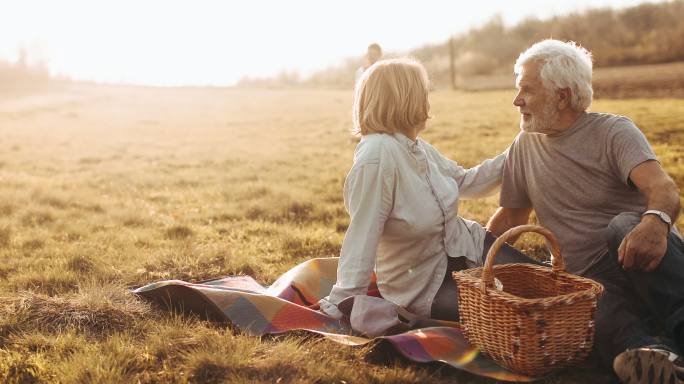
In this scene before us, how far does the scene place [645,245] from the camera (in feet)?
10.8

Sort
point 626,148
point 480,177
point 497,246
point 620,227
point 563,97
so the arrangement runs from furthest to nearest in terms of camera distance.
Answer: point 480,177 → point 563,97 → point 626,148 → point 620,227 → point 497,246

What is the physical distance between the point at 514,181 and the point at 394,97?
1192mm

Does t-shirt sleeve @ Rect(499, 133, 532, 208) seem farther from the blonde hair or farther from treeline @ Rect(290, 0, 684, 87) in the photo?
treeline @ Rect(290, 0, 684, 87)

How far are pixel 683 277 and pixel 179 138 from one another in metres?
17.6

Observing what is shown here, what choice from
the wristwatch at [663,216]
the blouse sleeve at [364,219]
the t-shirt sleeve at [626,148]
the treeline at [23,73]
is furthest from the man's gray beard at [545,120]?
the treeline at [23,73]

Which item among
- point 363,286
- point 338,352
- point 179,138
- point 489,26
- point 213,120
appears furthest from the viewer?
point 489,26

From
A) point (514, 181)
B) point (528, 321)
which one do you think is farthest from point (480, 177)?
point (528, 321)

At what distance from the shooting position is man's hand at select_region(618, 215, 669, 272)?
10.8ft

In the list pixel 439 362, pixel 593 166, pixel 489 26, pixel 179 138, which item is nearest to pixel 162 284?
pixel 439 362

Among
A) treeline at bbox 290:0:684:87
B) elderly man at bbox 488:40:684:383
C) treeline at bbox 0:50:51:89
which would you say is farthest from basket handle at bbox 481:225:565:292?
treeline at bbox 0:50:51:89

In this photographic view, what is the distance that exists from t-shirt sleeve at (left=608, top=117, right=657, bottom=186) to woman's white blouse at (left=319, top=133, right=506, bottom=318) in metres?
0.99

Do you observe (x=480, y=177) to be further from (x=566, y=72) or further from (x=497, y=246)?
(x=497, y=246)

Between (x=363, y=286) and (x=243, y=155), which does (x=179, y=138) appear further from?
(x=363, y=286)

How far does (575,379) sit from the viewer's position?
339cm
